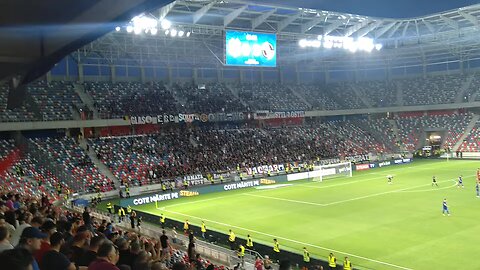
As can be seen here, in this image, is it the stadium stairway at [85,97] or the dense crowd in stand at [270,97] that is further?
the dense crowd in stand at [270,97]

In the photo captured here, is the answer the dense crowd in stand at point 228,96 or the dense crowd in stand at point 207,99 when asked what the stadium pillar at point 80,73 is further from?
the dense crowd in stand at point 207,99

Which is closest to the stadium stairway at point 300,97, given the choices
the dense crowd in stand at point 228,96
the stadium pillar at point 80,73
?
the dense crowd in stand at point 228,96

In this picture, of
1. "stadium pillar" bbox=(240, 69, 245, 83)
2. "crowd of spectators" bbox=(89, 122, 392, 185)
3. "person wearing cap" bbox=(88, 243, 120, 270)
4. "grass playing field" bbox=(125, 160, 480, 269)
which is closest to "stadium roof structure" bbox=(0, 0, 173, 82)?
"person wearing cap" bbox=(88, 243, 120, 270)

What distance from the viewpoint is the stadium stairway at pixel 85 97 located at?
50875 mm

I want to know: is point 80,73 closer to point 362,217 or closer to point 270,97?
point 270,97

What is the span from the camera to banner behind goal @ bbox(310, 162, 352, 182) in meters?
52.8

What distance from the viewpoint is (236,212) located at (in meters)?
35.7

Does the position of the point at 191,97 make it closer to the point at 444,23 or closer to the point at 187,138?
the point at 187,138

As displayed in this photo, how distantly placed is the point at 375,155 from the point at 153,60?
3513 cm

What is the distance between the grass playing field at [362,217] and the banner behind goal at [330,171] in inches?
76.3

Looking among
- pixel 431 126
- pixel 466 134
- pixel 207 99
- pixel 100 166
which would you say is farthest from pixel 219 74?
pixel 466 134

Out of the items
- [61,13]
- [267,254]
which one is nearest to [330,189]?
[267,254]

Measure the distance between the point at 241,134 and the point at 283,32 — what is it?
53.5 feet

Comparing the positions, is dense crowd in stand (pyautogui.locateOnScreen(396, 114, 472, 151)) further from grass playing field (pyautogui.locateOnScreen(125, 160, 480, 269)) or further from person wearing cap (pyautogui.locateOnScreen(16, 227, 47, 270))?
person wearing cap (pyautogui.locateOnScreen(16, 227, 47, 270))
